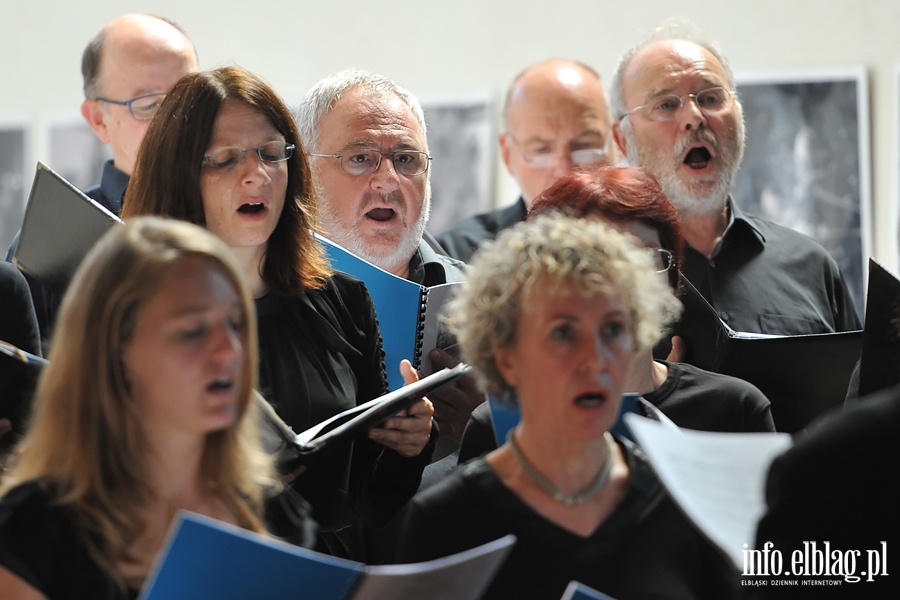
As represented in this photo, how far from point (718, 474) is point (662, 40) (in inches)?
98.4

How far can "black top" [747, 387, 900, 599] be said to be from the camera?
1343 mm

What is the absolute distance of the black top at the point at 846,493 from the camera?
134 cm

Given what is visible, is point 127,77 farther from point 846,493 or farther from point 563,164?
point 846,493

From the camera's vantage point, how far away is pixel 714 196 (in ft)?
11.5

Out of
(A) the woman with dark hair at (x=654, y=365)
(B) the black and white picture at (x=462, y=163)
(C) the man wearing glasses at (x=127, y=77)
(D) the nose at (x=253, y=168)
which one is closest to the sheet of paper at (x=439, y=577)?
(A) the woman with dark hair at (x=654, y=365)

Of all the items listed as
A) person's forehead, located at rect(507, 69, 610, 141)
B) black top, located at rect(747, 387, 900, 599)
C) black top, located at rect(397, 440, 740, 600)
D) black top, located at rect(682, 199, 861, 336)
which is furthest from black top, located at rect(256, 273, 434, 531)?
person's forehead, located at rect(507, 69, 610, 141)

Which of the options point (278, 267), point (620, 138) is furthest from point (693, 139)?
point (278, 267)

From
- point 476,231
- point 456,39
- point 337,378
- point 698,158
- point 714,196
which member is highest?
point 456,39

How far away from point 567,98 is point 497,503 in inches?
111

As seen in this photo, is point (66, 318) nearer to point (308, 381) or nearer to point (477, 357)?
point (477, 357)

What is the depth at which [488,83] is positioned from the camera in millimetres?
5594

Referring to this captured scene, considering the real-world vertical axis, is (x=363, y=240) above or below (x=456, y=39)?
below

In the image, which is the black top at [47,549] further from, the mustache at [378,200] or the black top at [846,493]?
the mustache at [378,200]

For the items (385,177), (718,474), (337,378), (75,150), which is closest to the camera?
(718,474)
